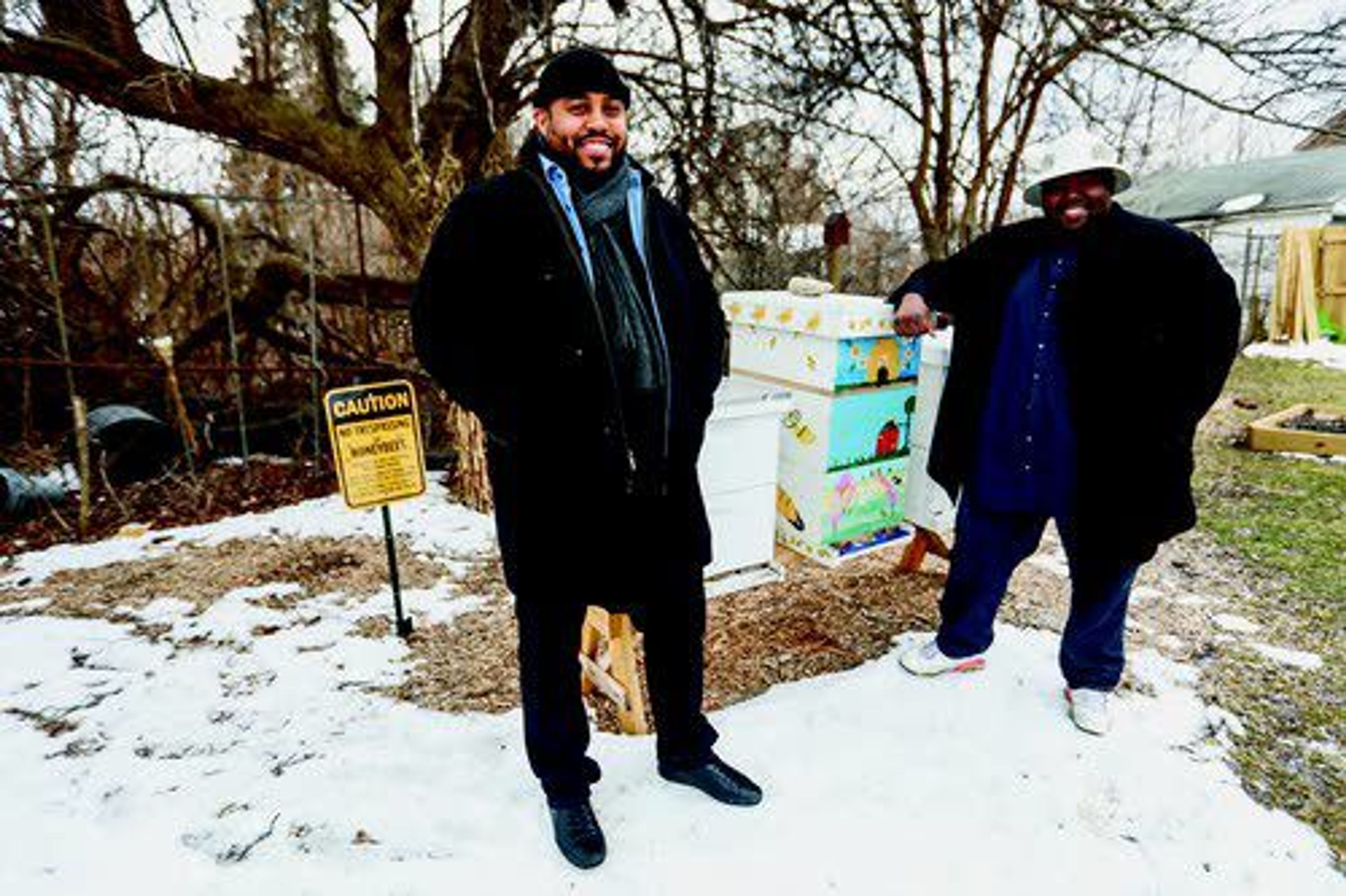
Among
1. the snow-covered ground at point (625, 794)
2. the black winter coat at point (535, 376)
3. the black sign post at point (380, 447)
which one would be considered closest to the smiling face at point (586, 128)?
the black winter coat at point (535, 376)

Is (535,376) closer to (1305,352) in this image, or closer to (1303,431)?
(1303,431)

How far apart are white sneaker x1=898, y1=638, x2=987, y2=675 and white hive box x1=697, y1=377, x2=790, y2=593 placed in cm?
77

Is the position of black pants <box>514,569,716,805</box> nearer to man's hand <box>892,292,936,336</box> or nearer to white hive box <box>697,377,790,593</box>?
white hive box <box>697,377,790,593</box>

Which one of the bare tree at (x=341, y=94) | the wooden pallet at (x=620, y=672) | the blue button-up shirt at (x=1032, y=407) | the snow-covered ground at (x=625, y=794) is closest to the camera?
the snow-covered ground at (x=625, y=794)

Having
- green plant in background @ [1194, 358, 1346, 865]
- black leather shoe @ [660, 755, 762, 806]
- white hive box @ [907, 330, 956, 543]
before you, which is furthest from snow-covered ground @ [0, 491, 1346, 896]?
white hive box @ [907, 330, 956, 543]

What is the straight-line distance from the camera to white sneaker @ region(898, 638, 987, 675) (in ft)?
10.2

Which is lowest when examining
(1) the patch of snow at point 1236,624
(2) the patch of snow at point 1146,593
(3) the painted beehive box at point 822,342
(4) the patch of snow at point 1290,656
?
(4) the patch of snow at point 1290,656

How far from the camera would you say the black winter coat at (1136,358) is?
7.88 ft

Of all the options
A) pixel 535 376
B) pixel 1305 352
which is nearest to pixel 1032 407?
pixel 535 376

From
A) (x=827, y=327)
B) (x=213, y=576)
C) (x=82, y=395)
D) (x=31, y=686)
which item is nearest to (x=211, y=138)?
(x=82, y=395)

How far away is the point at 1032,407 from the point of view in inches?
106

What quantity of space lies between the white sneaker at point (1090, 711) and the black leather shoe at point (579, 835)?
187cm

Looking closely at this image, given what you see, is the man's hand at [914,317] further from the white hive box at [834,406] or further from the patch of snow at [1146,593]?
the patch of snow at [1146,593]

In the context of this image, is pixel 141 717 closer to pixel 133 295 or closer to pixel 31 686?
pixel 31 686
